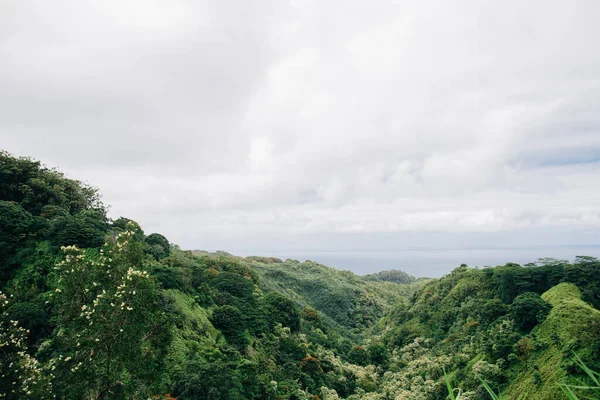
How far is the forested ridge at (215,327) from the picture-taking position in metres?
11.0

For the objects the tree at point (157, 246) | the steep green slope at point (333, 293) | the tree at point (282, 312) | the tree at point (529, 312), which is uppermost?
the tree at point (157, 246)

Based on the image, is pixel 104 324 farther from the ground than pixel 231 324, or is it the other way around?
pixel 104 324

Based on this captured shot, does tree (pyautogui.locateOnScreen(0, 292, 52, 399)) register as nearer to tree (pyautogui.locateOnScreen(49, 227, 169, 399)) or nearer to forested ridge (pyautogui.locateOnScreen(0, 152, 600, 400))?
forested ridge (pyautogui.locateOnScreen(0, 152, 600, 400))

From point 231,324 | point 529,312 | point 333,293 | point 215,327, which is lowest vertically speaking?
point 333,293

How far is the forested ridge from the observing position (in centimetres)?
1099

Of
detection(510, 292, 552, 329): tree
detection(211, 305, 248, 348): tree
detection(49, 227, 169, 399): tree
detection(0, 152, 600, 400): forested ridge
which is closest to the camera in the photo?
detection(49, 227, 169, 399): tree

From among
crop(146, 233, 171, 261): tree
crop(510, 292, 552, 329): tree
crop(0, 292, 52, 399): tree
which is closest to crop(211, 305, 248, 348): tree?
crop(146, 233, 171, 261): tree

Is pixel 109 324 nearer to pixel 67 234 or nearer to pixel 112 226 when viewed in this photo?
pixel 67 234

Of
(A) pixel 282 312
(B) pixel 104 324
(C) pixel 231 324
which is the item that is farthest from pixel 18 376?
(A) pixel 282 312

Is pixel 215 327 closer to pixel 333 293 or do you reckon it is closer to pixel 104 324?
pixel 104 324

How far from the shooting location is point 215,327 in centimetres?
2419

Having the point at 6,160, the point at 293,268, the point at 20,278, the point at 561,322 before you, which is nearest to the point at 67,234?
the point at 20,278

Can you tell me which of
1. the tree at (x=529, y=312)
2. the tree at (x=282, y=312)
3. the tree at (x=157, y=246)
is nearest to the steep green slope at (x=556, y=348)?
the tree at (x=529, y=312)

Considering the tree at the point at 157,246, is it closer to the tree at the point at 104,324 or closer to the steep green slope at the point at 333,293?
the steep green slope at the point at 333,293
